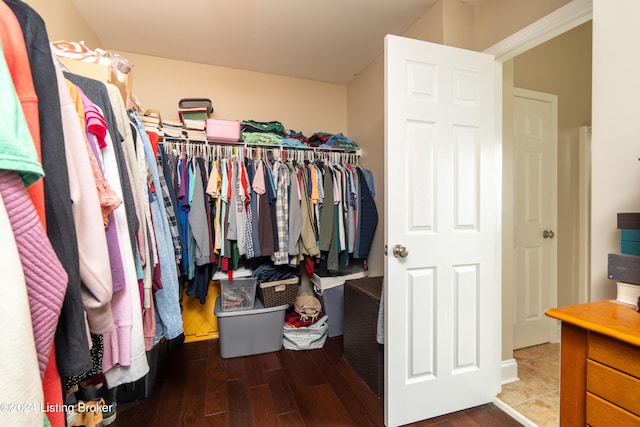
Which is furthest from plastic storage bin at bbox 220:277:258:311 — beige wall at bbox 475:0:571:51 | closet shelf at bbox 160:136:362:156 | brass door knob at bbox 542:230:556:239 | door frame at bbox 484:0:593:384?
brass door knob at bbox 542:230:556:239

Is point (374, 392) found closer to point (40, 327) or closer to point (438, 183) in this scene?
point (438, 183)

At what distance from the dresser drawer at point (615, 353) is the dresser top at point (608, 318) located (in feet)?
0.11

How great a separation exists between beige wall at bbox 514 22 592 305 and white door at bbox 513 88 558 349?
0.15 metres

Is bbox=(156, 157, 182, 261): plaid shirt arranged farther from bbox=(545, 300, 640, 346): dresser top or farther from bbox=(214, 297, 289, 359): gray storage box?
bbox=(545, 300, 640, 346): dresser top

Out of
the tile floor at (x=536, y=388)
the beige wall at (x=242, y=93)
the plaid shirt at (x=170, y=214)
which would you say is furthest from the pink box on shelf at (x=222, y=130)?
the tile floor at (x=536, y=388)

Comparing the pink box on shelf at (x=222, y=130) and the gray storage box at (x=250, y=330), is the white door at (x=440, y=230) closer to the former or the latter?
the gray storage box at (x=250, y=330)

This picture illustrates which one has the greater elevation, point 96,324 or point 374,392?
point 96,324

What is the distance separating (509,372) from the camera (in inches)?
71.2

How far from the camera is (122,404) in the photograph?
161 centimetres

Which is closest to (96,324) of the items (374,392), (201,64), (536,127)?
(374,392)

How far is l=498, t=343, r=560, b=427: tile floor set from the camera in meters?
1.52

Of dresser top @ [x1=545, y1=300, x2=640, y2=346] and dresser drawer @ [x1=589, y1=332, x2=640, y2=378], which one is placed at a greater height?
dresser top @ [x1=545, y1=300, x2=640, y2=346]

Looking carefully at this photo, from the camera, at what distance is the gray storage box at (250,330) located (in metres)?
2.11

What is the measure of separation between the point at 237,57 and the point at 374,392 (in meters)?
2.82
